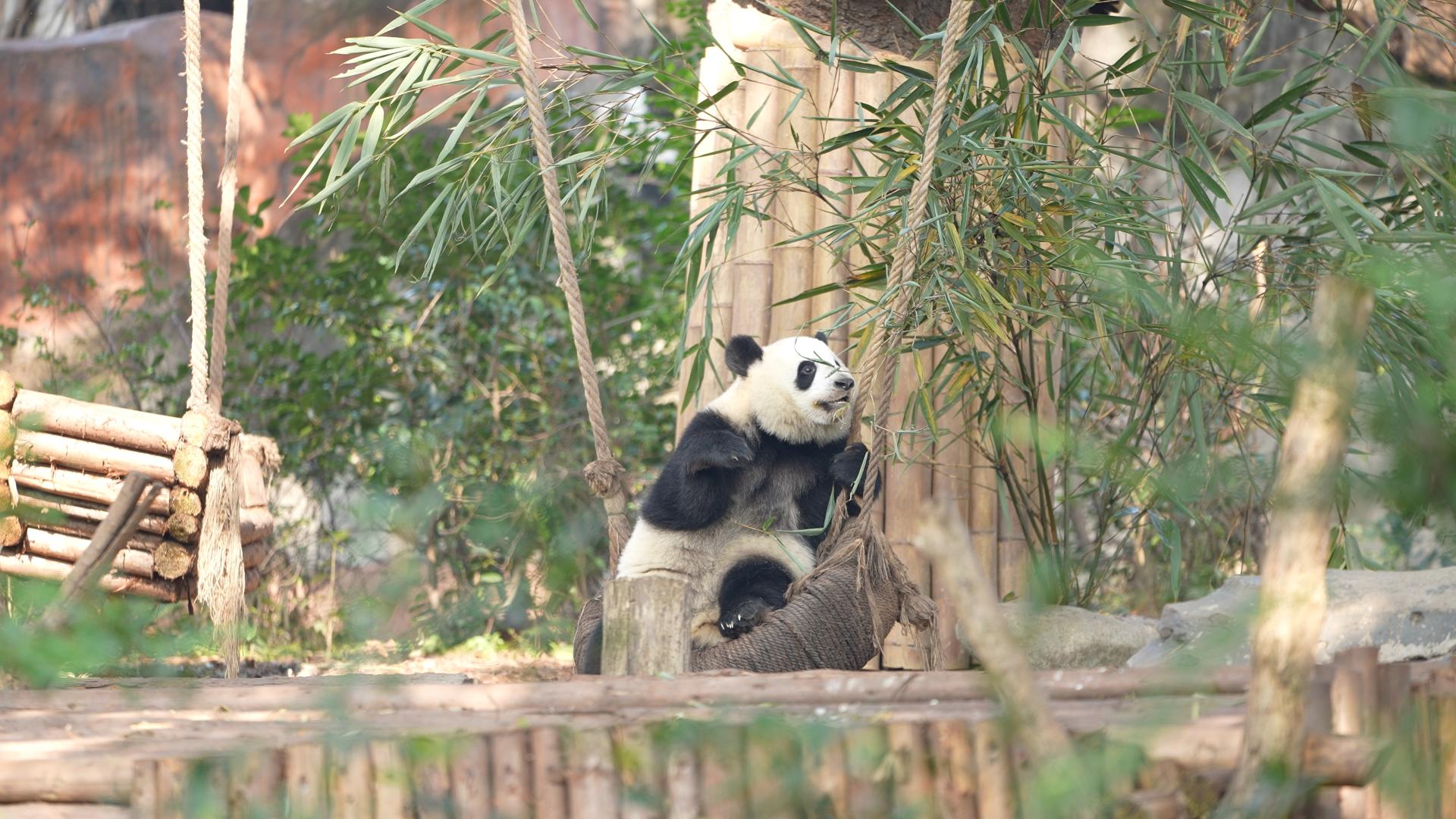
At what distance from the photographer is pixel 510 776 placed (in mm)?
1506

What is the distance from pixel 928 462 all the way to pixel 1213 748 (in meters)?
1.99

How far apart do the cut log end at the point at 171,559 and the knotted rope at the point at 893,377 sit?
5.04ft

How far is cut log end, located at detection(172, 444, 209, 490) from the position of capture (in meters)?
3.08

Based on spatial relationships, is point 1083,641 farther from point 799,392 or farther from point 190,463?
point 190,463

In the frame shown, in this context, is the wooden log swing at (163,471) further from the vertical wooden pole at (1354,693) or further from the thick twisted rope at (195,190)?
the vertical wooden pole at (1354,693)

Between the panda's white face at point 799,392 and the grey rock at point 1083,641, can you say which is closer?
the panda's white face at point 799,392

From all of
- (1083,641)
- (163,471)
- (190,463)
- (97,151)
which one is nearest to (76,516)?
(163,471)

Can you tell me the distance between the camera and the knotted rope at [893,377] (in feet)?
8.04

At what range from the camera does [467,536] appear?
17.5 feet

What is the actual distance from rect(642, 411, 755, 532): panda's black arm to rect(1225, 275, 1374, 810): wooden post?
5.21 feet

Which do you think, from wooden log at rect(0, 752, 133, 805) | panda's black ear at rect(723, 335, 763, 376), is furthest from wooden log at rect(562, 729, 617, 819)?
panda's black ear at rect(723, 335, 763, 376)

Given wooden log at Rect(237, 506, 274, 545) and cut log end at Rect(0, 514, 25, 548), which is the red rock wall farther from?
cut log end at Rect(0, 514, 25, 548)

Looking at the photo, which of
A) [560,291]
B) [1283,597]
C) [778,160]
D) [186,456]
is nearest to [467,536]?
[560,291]

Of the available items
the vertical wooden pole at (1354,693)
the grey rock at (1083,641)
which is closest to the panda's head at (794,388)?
the grey rock at (1083,641)
